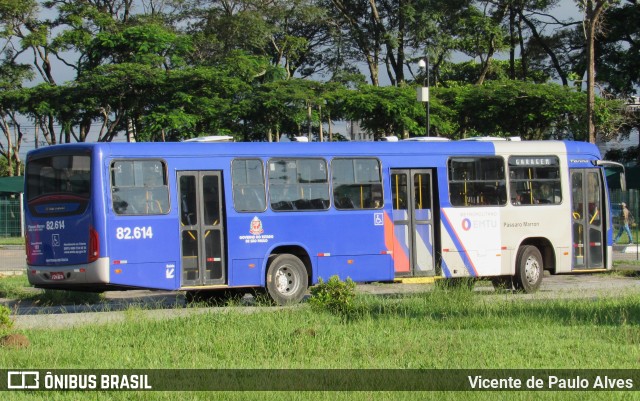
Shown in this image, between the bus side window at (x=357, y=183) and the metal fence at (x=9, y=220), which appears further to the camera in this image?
the metal fence at (x=9, y=220)

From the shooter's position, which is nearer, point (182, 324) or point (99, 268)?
point (182, 324)

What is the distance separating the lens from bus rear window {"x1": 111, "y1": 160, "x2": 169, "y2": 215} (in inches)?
655

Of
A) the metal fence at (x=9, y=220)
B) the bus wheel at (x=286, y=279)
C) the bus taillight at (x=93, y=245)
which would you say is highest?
the metal fence at (x=9, y=220)

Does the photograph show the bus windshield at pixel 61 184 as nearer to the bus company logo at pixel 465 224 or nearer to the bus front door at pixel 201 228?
the bus front door at pixel 201 228

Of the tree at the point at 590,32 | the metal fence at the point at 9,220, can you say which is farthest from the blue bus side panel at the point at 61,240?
the metal fence at the point at 9,220

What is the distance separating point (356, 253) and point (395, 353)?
26.1 ft

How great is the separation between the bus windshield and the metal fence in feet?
107

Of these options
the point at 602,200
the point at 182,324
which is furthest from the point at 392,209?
the point at 182,324

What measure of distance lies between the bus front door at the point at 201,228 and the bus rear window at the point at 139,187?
13.8 inches

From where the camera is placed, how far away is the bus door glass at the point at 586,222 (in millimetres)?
20875

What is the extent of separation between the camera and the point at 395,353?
35.2 ft

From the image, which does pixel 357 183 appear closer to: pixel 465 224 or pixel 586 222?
pixel 465 224

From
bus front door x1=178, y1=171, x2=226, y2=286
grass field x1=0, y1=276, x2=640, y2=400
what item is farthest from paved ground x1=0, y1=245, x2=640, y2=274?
grass field x1=0, y1=276, x2=640, y2=400

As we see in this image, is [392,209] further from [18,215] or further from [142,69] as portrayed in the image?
[18,215]
